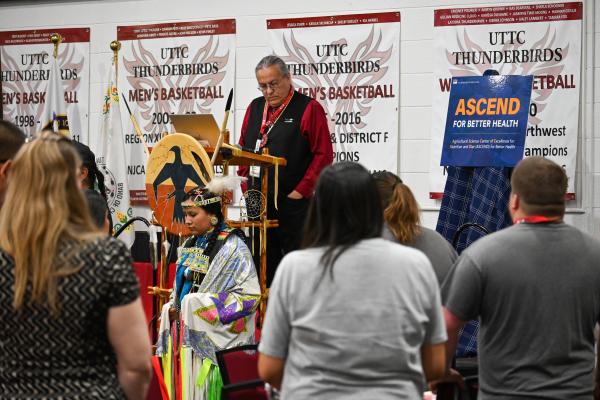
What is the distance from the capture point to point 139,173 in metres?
6.99

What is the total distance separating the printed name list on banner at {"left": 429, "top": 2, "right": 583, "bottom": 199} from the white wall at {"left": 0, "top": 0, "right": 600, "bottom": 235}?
0.23 feet

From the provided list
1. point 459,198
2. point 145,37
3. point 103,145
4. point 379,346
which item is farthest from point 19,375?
point 145,37

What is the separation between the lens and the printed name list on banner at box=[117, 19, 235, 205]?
6875mm

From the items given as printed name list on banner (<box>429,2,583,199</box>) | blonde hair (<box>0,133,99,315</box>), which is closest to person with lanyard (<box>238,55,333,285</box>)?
printed name list on banner (<box>429,2,583,199</box>)

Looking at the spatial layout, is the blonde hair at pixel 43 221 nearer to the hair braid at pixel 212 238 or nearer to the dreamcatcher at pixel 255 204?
the hair braid at pixel 212 238

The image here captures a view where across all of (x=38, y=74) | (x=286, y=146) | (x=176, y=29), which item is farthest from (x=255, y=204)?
(x=38, y=74)

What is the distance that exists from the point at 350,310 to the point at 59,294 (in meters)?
0.62

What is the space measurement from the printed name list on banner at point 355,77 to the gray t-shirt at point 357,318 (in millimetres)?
4432

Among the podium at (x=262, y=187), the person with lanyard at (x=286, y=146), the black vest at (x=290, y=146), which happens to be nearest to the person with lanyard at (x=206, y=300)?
the podium at (x=262, y=187)

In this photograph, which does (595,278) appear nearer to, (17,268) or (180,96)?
(17,268)

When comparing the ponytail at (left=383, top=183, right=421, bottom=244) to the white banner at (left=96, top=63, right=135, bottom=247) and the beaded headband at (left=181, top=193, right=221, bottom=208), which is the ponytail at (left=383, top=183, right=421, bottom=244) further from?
the white banner at (left=96, top=63, right=135, bottom=247)

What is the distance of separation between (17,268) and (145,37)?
17.7ft

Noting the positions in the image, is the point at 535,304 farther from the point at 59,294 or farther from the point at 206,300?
the point at 206,300

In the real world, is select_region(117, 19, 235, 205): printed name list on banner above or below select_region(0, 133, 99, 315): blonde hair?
above
